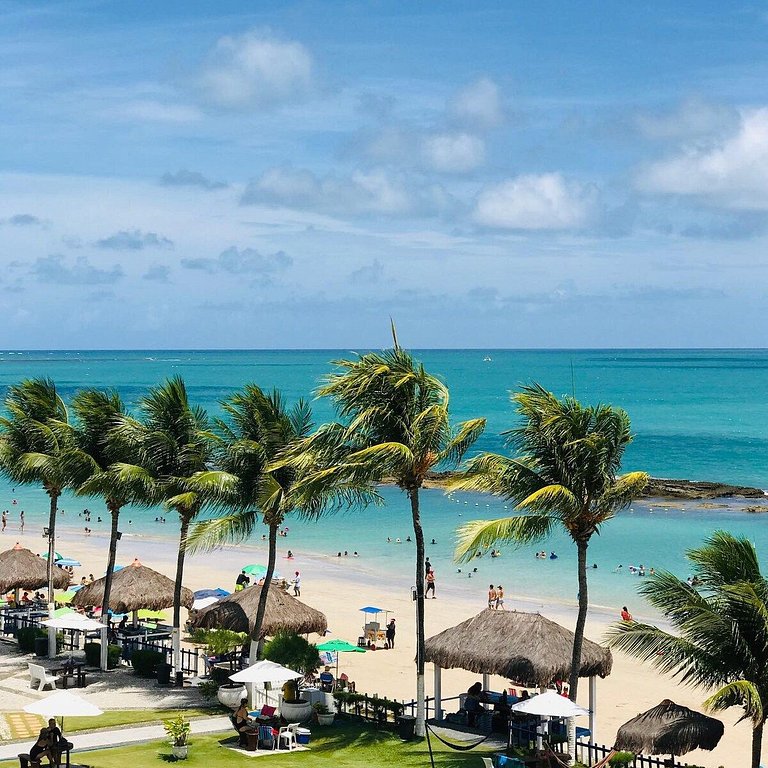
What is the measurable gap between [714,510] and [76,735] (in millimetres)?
50977

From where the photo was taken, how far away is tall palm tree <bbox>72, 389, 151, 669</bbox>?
91.5 ft

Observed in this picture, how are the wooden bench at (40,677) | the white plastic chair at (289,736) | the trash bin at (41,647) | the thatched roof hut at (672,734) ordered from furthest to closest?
the trash bin at (41,647) → the wooden bench at (40,677) → the white plastic chair at (289,736) → the thatched roof hut at (672,734)

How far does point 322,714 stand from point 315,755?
225 centimetres

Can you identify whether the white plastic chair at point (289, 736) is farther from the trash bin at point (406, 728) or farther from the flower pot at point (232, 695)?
the flower pot at point (232, 695)

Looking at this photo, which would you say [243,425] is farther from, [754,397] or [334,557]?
[754,397]

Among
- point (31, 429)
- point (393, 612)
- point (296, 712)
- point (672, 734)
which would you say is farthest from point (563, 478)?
point (393, 612)

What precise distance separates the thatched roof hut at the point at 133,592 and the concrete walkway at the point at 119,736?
751 centimetres

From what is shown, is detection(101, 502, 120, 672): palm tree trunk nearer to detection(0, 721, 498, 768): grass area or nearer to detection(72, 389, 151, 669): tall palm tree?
detection(72, 389, 151, 669): tall palm tree

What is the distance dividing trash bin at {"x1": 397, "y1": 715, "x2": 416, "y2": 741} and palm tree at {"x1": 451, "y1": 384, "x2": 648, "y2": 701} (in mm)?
3438

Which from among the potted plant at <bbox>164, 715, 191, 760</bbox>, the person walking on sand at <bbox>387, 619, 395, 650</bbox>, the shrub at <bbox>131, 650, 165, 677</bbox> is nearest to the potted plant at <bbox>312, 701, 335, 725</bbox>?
the potted plant at <bbox>164, 715, 191, 760</bbox>

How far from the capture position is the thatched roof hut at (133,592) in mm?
30559

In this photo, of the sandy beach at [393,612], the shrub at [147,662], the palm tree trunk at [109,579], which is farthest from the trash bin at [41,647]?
the sandy beach at [393,612]

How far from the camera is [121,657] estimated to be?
29.2 m

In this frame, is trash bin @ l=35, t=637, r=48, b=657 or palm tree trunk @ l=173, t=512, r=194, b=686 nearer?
palm tree trunk @ l=173, t=512, r=194, b=686
